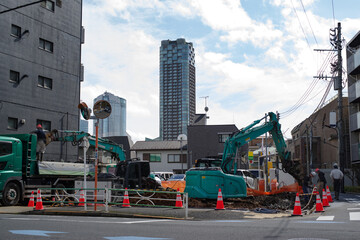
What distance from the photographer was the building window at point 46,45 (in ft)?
111

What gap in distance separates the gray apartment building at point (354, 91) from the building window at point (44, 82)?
92.6 ft

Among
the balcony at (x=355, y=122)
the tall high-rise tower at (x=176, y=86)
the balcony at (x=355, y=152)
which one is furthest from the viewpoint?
the tall high-rise tower at (x=176, y=86)

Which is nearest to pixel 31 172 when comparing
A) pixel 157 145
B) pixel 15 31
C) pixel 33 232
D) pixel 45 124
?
pixel 33 232

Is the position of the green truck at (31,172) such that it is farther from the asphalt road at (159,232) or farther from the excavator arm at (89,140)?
the asphalt road at (159,232)

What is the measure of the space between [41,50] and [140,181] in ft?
55.0

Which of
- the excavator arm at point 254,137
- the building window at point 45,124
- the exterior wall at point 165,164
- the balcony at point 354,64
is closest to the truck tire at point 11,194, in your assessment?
the excavator arm at point 254,137

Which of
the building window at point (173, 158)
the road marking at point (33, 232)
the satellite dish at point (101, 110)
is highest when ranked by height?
the satellite dish at point (101, 110)

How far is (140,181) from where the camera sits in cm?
2205

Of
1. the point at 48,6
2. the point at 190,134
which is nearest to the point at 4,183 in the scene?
the point at 48,6

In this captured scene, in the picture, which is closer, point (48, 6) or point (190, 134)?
point (48, 6)

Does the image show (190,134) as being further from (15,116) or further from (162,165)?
(15,116)

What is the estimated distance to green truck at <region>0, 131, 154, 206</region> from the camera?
19297 mm

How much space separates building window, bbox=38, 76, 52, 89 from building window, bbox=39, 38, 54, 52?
2.31m

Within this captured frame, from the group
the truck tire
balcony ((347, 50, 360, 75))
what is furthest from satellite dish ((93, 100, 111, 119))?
balcony ((347, 50, 360, 75))
